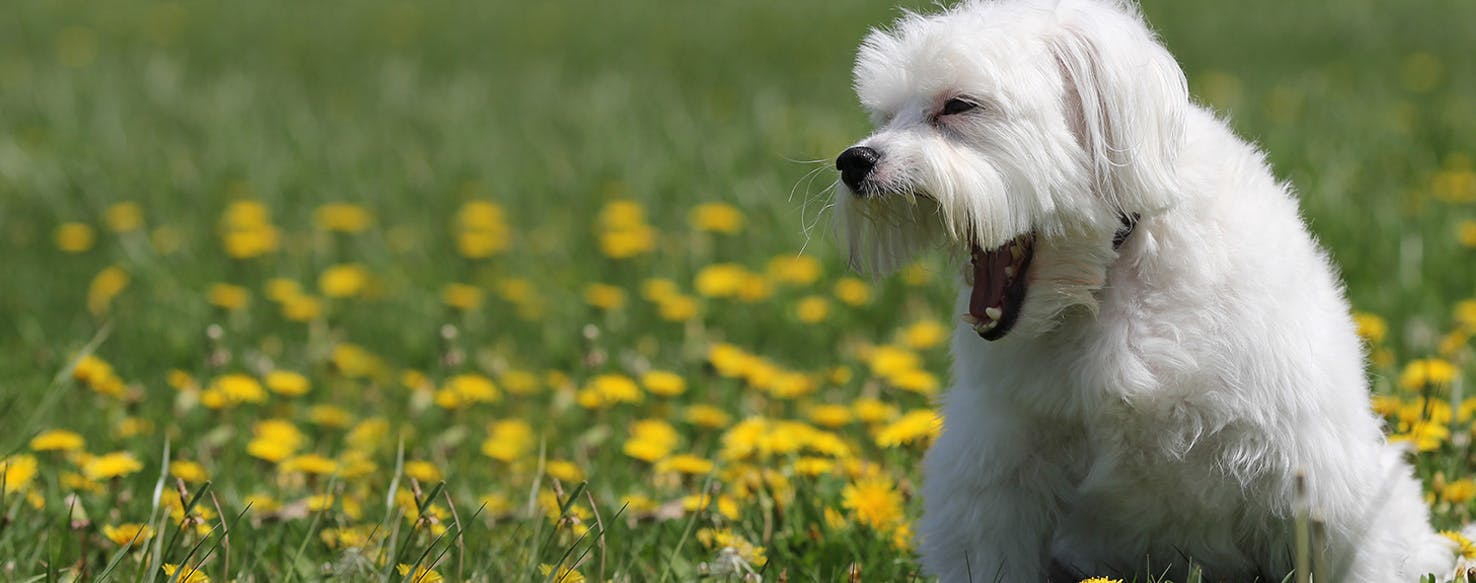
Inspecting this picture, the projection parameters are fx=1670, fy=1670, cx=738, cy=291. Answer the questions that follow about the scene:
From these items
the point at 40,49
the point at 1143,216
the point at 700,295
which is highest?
the point at 1143,216

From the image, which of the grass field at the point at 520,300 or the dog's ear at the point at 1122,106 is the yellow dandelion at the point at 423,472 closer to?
the grass field at the point at 520,300

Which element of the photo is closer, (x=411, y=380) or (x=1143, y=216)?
(x=1143, y=216)

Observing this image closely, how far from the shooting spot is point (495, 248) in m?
6.46

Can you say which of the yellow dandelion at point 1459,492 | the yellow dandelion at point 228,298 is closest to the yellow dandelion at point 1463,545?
the yellow dandelion at point 1459,492

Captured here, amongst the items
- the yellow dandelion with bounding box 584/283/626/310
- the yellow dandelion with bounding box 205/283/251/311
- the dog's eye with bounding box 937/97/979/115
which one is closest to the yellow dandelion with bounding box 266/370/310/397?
the yellow dandelion with bounding box 205/283/251/311

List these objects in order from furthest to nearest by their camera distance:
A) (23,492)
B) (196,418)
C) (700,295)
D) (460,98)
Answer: (460,98), (700,295), (196,418), (23,492)

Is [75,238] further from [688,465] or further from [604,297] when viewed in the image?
[688,465]

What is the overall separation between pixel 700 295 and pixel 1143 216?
10.9 feet

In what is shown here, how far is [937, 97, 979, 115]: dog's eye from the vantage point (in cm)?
264

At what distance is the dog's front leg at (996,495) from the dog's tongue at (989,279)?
0.18 m

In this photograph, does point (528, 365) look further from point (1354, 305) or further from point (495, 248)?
point (1354, 305)

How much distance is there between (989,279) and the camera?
279cm

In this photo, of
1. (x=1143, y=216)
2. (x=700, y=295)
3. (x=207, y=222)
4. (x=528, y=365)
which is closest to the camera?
(x=1143, y=216)

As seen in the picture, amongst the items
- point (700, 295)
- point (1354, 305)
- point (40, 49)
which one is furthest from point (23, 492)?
point (40, 49)
